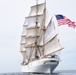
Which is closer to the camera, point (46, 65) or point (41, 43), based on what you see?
point (46, 65)

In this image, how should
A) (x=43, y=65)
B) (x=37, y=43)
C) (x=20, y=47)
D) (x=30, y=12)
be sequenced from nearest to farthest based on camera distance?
1. (x=43, y=65)
2. (x=37, y=43)
3. (x=30, y=12)
4. (x=20, y=47)

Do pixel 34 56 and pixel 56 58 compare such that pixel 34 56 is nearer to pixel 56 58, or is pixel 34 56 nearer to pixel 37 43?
pixel 37 43

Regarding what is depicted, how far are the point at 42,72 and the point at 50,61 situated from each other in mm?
4822

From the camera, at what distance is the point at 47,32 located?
8144 cm

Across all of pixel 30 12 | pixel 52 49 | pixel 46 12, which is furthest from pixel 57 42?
pixel 30 12

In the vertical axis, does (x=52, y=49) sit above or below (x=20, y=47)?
below

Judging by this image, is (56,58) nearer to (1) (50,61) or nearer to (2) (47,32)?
(1) (50,61)

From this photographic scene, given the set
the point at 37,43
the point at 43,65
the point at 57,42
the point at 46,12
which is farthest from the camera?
the point at 37,43

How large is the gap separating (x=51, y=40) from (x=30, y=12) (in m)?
29.9

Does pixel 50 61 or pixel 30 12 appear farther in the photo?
pixel 30 12

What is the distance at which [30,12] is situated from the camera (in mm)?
105000

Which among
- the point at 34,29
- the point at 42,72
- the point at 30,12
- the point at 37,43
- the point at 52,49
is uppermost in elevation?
the point at 30,12

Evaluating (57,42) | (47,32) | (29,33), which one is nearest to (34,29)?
(29,33)

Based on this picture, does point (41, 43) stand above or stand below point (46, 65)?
above
